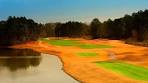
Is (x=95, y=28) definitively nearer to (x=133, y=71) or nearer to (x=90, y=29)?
(x=90, y=29)

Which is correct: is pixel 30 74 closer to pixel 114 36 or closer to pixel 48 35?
pixel 114 36

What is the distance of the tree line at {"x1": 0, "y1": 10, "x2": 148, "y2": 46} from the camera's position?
11581cm

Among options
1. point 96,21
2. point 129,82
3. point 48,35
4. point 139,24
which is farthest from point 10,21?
point 129,82

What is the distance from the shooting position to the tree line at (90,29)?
380 feet

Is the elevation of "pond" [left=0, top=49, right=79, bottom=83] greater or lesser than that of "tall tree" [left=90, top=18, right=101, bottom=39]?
lesser

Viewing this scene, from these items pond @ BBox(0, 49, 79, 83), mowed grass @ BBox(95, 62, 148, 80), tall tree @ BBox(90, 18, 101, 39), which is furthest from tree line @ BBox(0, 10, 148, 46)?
mowed grass @ BBox(95, 62, 148, 80)

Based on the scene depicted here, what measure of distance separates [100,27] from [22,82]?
122735 millimetres

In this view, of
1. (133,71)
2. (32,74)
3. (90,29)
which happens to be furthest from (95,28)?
(133,71)

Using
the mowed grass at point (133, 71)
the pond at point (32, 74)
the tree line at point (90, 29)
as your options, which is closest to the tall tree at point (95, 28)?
the tree line at point (90, 29)

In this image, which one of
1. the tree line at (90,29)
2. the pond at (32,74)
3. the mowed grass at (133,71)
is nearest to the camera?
the mowed grass at (133,71)

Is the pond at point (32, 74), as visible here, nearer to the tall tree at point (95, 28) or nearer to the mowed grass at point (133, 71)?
the mowed grass at point (133, 71)

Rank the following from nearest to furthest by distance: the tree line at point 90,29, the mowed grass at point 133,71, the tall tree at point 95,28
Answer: the mowed grass at point 133,71 → the tree line at point 90,29 → the tall tree at point 95,28

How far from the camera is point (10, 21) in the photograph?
11994 cm

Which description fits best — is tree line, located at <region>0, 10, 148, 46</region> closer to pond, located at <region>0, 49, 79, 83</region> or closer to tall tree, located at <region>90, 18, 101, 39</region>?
tall tree, located at <region>90, 18, 101, 39</region>
